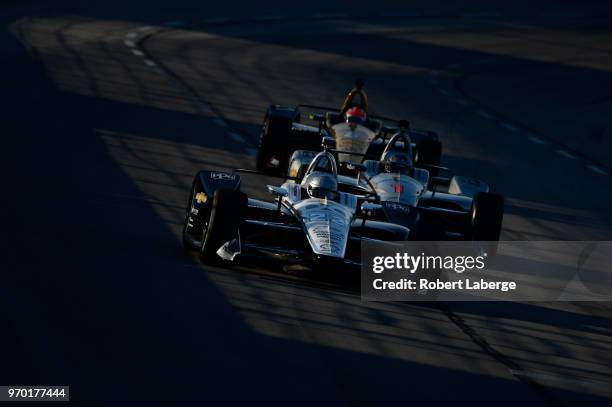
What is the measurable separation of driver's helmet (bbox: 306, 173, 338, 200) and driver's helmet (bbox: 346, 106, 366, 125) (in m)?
5.51

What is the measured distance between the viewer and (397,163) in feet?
52.1

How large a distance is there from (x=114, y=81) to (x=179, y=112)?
3487 mm

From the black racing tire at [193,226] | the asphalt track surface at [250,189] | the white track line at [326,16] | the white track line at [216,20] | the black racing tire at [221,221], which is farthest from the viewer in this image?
the white track line at [326,16]

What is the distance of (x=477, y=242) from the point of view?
536 inches

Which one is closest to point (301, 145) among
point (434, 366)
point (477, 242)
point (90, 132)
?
point (90, 132)

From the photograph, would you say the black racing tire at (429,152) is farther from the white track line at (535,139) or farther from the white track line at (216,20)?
the white track line at (216,20)

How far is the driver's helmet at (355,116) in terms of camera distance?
19344 millimetres

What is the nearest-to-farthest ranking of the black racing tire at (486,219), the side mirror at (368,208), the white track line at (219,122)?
the black racing tire at (486,219)
the side mirror at (368,208)
the white track line at (219,122)

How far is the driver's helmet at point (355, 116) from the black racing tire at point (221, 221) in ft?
23.8

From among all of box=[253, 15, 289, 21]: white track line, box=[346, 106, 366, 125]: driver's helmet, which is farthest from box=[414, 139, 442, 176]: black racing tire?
box=[253, 15, 289, 21]: white track line

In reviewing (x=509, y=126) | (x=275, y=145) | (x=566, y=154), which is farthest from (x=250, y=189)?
(x=509, y=126)

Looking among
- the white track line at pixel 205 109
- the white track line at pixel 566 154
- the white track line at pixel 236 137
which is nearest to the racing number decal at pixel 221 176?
the white track line at pixel 236 137

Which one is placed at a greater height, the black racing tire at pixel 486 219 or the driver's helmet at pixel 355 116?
the driver's helmet at pixel 355 116

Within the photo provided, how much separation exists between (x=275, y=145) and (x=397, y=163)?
126 inches
